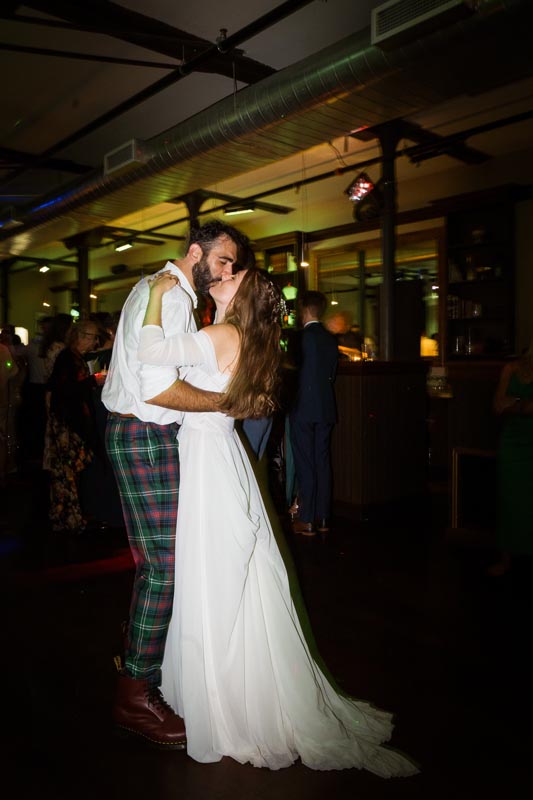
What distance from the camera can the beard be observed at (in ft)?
6.33

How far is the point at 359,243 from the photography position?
9.61 metres

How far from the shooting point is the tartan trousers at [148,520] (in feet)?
6.16

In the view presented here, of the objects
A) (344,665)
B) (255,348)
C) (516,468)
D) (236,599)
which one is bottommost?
(344,665)

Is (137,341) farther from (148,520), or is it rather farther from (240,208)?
(240,208)

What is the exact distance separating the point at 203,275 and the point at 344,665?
64.0 inches

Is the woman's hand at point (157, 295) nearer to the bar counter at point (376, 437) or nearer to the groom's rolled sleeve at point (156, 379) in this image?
the groom's rolled sleeve at point (156, 379)

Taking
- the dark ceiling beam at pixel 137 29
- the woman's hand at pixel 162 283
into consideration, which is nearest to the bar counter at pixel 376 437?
the dark ceiling beam at pixel 137 29

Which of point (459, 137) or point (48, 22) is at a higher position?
point (459, 137)

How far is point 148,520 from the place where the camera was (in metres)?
1.88

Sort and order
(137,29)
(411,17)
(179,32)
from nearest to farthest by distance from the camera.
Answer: (411,17) < (137,29) < (179,32)

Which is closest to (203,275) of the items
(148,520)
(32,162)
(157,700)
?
(148,520)

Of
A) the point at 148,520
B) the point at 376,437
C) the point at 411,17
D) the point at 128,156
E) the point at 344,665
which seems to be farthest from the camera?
the point at 128,156

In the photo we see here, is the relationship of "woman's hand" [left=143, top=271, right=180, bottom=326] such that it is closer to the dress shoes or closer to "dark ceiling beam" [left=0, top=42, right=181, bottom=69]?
the dress shoes

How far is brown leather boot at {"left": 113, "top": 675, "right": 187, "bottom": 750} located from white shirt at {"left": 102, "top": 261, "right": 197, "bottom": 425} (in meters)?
0.85
